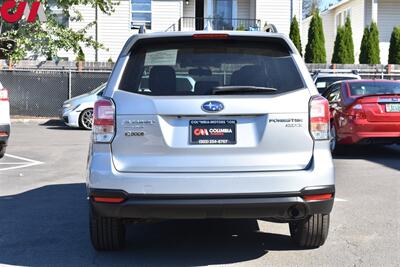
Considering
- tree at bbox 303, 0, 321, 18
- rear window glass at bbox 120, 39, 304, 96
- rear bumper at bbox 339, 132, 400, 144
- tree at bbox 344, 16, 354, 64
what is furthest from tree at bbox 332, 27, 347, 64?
tree at bbox 303, 0, 321, 18

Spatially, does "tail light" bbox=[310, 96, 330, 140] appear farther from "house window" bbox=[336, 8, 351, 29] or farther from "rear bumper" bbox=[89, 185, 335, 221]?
"house window" bbox=[336, 8, 351, 29]

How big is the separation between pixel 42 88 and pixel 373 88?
43.3ft

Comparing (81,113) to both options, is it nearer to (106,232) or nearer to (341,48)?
(106,232)

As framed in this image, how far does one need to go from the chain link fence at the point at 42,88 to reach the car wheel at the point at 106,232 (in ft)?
54.0

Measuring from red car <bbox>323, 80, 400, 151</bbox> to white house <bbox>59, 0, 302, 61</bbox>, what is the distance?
1553cm

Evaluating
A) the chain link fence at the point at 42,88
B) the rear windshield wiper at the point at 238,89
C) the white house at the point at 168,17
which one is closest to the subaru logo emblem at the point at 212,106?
the rear windshield wiper at the point at 238,89

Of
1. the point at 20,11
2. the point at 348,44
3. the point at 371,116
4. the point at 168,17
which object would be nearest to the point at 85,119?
the point at 20,11

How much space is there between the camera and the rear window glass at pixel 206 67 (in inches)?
191

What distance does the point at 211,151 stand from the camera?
465 cm

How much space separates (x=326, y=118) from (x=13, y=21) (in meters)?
19.8

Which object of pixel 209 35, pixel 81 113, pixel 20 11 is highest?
pixel 20 11

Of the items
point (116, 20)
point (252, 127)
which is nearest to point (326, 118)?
point (252, 127)

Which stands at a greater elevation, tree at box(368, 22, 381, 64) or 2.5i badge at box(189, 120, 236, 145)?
tree at box(368, 22, 381, 64)

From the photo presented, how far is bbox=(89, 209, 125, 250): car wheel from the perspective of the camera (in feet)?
17.0
